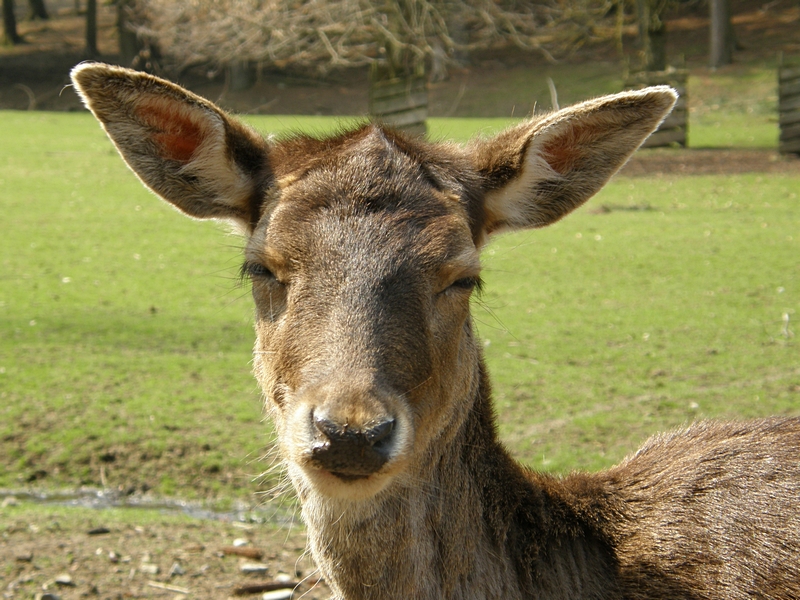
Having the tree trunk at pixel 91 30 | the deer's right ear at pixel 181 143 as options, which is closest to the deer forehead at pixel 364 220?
the deer's right ear at pixel 181 143

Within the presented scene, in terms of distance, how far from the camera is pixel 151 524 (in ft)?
19.9

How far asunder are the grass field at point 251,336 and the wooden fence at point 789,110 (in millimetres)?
5156

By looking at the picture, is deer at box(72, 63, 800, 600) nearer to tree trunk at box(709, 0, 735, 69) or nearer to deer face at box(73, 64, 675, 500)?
deer face at box(73, 64, 675, 500)

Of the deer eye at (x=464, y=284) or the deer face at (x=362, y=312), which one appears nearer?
the deer face at (x=362, y=312)

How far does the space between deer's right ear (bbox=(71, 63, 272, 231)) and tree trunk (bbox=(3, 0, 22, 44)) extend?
157ft

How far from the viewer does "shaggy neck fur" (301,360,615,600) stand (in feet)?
11.5

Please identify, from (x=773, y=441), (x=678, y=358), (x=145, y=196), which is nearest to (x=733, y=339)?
(x=678, y=358)

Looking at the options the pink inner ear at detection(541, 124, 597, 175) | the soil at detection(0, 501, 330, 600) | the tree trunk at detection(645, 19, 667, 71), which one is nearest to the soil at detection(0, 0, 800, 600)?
the soil at detection(0, 501, 330, 600)

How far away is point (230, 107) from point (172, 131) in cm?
1556

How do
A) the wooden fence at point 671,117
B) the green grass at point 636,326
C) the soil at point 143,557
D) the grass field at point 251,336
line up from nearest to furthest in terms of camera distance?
the soil at point 143,557 < the grass field at point 251,336 < the green grass at point 636,326 < the wooden fence at point 671,117

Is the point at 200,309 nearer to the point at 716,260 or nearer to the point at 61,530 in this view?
the point at 61,530

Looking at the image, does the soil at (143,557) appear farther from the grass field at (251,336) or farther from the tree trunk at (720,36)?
the tree trunk at (720,36)

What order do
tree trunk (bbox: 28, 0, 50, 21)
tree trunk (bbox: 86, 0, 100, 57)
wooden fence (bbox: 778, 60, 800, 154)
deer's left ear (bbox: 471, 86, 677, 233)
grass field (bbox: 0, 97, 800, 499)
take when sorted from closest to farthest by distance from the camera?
1. deer's left ear (bbox: 471, 86, 677, 233)
2. grass field (bbox: 0, 97, 800, 499)
3. wooden fence (bbox: 778, 60, 800, 154)
4. tree trunk (bbox: 86, 0, 100, 57)
5. tree trunk (bbox: 28, 0, 50, 21)

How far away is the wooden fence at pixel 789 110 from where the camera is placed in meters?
20.6
